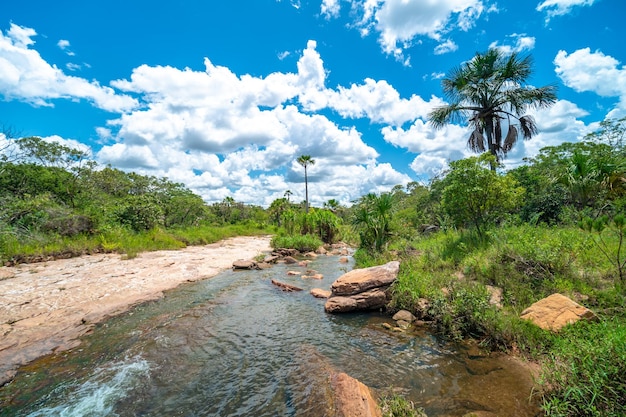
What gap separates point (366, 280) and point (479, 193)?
683 cm

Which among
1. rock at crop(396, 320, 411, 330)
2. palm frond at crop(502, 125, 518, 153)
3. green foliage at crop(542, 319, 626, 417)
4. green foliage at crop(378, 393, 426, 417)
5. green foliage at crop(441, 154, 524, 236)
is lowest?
rock at crop(396, 320, 411, 330)

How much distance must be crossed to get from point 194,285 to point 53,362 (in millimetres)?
7307

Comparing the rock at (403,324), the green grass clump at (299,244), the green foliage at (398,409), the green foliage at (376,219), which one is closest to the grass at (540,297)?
the rock at (403,324)

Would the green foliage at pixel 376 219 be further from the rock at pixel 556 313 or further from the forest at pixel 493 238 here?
the rock at pixel 556 313

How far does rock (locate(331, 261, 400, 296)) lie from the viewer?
9695 mm

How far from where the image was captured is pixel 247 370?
19.2 ft

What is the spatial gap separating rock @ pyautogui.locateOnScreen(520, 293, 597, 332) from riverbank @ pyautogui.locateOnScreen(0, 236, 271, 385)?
10.8 meters

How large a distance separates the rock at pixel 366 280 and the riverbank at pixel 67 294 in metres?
7.28

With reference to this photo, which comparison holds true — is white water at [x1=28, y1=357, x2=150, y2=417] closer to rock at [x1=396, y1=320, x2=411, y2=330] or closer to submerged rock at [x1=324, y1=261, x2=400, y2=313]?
submerged rock at [x1=324, y1=261, x2=400, y2=313]

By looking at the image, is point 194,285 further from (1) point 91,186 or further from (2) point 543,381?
(1) point 91,186

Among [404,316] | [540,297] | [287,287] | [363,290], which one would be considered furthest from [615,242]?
[287,287]

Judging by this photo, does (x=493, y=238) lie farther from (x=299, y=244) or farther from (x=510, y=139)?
(x=299, y=244)

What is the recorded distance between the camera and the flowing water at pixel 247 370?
4.58m

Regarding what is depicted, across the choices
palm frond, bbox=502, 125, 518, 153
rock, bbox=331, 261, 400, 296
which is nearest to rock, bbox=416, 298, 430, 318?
rock, bbox=331, 261, 400, 296
